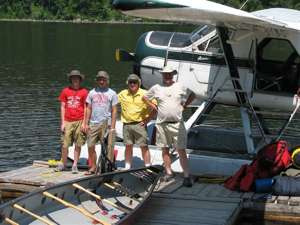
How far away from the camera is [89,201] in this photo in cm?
827

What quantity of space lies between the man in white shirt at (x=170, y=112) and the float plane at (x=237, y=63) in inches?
49.4

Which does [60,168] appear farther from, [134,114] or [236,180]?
[236,180]

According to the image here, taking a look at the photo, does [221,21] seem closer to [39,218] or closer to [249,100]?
[249,100]

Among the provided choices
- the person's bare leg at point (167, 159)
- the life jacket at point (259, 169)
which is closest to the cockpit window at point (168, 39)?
the person's bare leg at point (167, 159)

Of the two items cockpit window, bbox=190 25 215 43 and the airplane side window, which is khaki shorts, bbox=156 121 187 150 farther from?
cockpit window, bbox=190 25 215 43

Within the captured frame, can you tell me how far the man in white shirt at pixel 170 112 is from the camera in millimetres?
9125

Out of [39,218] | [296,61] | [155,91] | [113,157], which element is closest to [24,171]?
[113,157]

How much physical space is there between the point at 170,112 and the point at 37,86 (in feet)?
54.1

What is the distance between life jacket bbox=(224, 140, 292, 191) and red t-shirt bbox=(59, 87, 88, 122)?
7.19 feet

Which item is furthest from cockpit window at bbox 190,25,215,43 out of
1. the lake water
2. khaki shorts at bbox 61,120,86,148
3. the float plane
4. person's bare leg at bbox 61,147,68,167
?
the lake water

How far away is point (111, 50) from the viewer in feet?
143

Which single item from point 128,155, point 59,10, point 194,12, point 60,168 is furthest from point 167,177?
point 59,10

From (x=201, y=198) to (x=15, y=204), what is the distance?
8.76 feet

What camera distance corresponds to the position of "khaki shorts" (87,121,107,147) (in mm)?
9422
